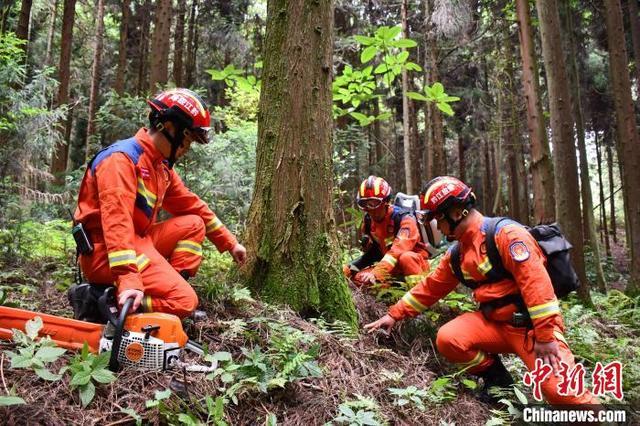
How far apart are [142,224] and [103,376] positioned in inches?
50.5

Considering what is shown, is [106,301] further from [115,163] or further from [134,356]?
[115,163]

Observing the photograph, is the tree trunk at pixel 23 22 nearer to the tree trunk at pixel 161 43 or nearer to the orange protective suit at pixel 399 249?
the tree trunk at pixel 161 43

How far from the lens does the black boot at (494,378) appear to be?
13.3 feet

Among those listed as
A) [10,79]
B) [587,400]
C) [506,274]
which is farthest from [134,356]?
[10,79]

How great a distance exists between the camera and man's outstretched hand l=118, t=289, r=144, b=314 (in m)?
2.89

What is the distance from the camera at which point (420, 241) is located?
6.71 meters

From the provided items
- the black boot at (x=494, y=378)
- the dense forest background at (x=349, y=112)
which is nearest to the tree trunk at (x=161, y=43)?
the dense forest background at (x=349, y=112)

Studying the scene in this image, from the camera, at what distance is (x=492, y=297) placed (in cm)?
431

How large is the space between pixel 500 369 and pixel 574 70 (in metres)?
13.5

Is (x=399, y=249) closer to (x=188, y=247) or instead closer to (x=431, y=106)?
(x=188, y=247)

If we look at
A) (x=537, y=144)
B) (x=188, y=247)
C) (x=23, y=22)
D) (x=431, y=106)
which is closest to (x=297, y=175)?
(x=188, y=247)

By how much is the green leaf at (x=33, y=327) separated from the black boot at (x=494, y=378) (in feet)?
11.1

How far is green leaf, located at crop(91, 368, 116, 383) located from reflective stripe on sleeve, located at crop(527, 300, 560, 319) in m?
3.14

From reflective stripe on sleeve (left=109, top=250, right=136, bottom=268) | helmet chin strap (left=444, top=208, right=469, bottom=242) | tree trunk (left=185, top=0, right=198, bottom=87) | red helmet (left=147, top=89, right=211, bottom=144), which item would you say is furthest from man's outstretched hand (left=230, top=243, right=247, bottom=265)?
tree trunk (left=185, top=0, right=198, bottom=87)
